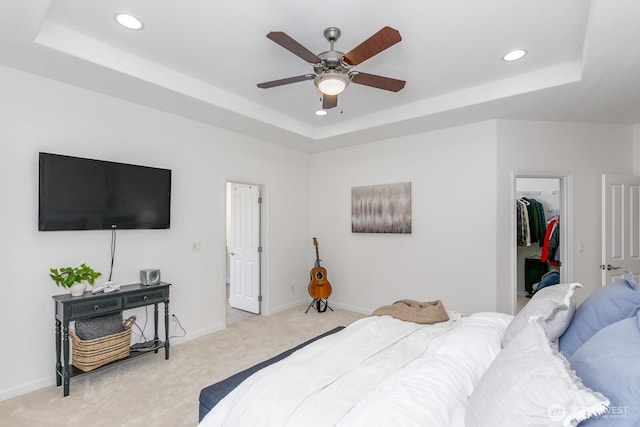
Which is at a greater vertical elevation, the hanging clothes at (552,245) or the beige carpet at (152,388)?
the hanging clothes at (552,245)

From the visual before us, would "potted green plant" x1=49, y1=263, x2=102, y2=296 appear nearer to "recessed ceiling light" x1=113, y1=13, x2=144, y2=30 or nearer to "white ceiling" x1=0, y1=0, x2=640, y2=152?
"white ceiling" x1=0, y1=0, x2=640, y2=152

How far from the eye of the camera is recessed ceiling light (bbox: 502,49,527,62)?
2.62m

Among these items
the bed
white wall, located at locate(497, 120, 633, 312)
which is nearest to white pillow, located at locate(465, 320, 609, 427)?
the bed

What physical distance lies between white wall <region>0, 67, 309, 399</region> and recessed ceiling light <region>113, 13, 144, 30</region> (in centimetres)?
110

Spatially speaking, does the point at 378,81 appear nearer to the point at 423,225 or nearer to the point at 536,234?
the point at 423,225

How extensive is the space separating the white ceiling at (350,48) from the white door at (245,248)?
1.58m

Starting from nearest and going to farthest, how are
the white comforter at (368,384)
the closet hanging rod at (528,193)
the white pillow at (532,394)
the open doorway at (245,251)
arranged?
1. the white pillow at (532,394)
2. the white comforter at (368,384)
3. the open doorway at (245,251)
4. the closet hanging rod at (528,193)

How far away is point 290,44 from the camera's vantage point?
1985 millimetres

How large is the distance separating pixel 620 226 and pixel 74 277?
18.8ft

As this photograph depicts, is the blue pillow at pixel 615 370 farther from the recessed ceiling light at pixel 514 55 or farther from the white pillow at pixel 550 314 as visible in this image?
the recessed ceiling light at pixel 514 55

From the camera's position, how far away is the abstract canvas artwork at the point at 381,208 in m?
4.50

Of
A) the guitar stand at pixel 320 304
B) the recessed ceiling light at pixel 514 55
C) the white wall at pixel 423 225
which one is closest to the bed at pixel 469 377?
the recessed ceiling light at pixel 514 55

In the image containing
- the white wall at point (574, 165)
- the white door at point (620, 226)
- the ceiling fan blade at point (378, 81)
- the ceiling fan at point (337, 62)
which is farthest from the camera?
the white wall at point (574, 165)

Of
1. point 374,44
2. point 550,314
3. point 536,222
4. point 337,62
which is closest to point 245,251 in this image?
point 337,62
